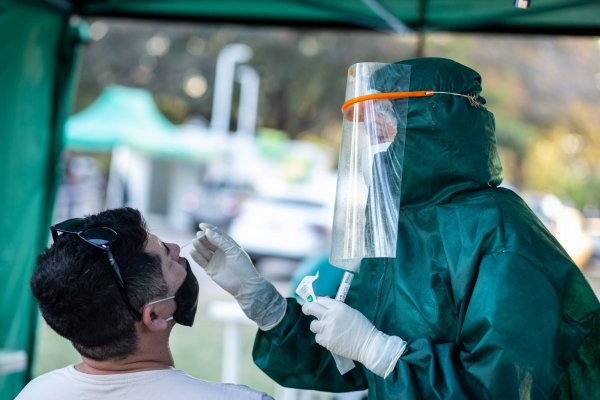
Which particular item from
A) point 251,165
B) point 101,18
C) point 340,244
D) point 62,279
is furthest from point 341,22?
point 251,165

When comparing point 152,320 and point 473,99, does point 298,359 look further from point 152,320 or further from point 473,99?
point 473,99

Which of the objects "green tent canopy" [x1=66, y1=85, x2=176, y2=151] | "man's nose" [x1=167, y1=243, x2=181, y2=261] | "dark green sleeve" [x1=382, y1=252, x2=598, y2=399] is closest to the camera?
"dark green sleeve" [x1=382, y1=252, x2=598, y2=399]

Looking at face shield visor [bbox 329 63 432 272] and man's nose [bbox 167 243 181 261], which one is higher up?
face shield visor [bbox 329 63 432 272]

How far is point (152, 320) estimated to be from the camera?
1.75 meters

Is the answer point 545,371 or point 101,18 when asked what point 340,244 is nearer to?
point 545,371

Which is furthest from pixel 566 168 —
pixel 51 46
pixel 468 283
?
pixel 468 283

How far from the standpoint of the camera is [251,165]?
2100cm

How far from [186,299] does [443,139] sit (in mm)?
742

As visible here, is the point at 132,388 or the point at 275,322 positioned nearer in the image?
the point at 132,388

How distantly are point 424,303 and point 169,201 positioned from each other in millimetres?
20086

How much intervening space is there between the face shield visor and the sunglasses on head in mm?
532

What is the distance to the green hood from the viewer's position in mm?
1721

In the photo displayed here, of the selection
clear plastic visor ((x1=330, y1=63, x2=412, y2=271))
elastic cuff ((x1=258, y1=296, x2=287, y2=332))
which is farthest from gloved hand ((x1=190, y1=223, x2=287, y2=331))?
clear plastic visor ((x1=330, y1=63, x2=412, y2=271))

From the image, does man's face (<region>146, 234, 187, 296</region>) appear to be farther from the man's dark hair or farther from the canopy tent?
the canopy tent
